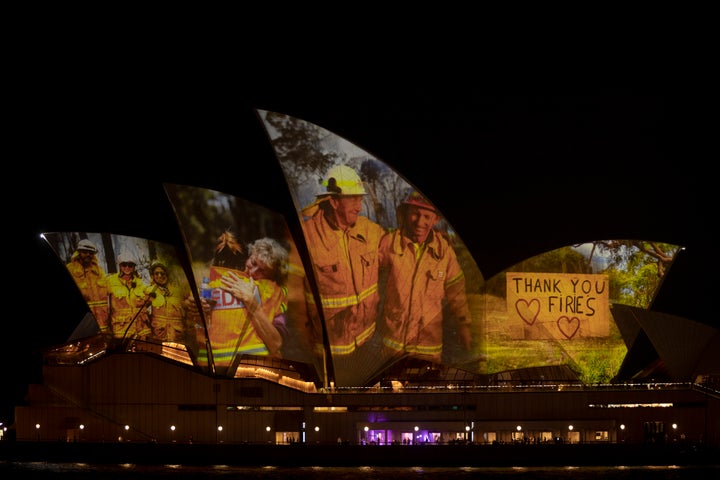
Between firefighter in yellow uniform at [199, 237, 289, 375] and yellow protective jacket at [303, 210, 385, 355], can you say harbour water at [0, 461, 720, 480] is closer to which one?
firefighter in yellow uniform at [199, 237, 289, 375]

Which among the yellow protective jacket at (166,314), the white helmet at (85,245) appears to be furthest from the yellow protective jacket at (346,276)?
the white helmet at (85,245)

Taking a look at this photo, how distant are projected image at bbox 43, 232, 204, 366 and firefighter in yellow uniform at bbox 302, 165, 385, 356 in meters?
13.3

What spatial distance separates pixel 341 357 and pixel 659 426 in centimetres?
1903

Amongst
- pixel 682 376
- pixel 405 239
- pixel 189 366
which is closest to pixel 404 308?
pixel 405 239

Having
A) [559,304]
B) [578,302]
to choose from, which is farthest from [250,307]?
[578,302]

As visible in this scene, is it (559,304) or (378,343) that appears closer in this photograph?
(378,343)

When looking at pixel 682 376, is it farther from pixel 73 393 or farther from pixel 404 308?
pixel 73 393

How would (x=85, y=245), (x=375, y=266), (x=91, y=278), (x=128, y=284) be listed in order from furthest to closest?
(x=128, y=284) < (x=91, y=278) < (x=85, y=245) < (x=375, y=266)

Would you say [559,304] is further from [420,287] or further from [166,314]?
[166,314]

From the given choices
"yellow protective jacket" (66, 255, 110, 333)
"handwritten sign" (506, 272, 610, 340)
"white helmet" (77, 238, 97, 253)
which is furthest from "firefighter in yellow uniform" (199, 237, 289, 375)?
"handwritten sign" (506, 272, 610, 340)

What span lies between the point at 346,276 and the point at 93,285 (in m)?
20.1

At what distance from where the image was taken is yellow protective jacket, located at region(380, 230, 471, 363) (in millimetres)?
64562

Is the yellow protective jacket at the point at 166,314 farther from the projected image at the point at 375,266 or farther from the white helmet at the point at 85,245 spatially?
the projected image at the point at 375,266

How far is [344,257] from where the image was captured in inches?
2505
